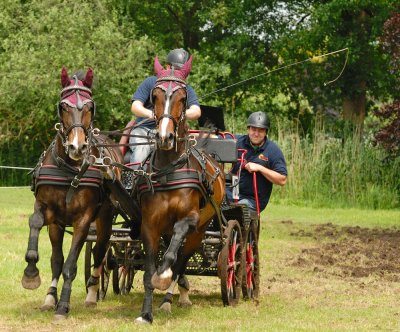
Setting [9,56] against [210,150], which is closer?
[210,150]

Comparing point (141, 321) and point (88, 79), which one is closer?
point (141, 321)

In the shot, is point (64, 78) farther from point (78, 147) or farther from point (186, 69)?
point (186, 69)

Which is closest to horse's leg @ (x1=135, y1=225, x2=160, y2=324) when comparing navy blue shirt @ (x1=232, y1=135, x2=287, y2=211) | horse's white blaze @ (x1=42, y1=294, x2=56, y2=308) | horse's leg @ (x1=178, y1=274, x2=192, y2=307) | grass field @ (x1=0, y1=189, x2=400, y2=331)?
grass field @ (x1=0, y1=189, x2=400, y2=331)

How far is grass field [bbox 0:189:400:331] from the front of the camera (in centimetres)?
885

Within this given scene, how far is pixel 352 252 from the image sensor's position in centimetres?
1527

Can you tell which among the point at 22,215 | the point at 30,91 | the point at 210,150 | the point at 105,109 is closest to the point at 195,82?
the point at 105,109

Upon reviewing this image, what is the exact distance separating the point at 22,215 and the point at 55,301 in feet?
33.6

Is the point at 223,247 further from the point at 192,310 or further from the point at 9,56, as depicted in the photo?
the point at 9,56

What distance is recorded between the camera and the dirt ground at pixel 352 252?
42.7 ft

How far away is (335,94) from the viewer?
30016 mm

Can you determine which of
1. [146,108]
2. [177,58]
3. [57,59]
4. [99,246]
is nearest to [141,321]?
[99,246]

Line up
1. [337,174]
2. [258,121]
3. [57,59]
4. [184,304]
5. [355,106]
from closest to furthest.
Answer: [184,304]
[258,121]
[337,174]
[57,59]
[355,106]

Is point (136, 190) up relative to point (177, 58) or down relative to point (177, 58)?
down

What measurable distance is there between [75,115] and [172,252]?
53.3 inches
